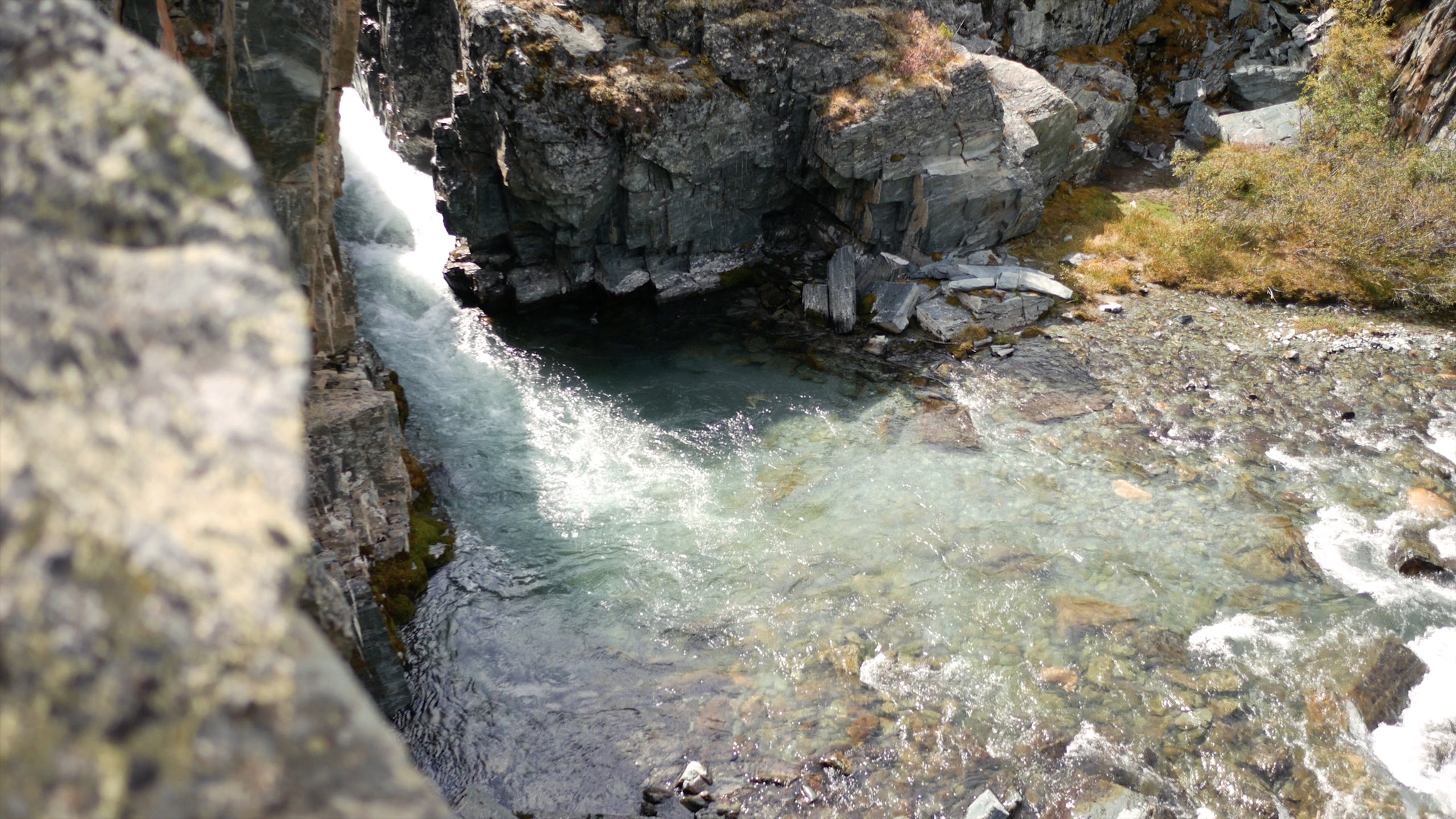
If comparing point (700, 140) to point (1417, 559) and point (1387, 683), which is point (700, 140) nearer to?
point (1417, 559)

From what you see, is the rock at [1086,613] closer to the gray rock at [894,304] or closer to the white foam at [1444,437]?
the white foam at [1444,437]

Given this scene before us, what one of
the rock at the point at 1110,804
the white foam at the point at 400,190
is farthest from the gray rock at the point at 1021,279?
the white foam at the point at 400,190

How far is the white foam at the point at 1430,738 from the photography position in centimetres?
1156

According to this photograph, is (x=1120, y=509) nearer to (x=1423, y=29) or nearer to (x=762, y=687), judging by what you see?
(x=762, y=687)

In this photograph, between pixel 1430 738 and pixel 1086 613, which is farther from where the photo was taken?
pixel 1086 613

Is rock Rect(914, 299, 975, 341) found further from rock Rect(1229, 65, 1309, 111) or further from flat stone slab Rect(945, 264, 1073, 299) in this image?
rock Rect(1229, 65, 1309, 111)

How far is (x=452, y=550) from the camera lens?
16.0 m

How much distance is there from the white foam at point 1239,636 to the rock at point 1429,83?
2119 centimetres

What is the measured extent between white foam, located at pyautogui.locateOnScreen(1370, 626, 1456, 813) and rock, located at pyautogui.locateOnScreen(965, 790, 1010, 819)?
246 inches

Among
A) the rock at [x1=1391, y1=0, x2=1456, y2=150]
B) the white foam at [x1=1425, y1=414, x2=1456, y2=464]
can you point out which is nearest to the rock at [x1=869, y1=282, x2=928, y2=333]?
the white foam at [x1=1425, y1=414, x2=1456, y2=464]

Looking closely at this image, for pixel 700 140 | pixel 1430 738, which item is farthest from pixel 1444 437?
pixel 700 140

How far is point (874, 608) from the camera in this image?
574 inches

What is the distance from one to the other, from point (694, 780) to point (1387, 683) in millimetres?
11717

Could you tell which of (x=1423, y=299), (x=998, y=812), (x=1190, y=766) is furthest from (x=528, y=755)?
(x=1423, y=299)
